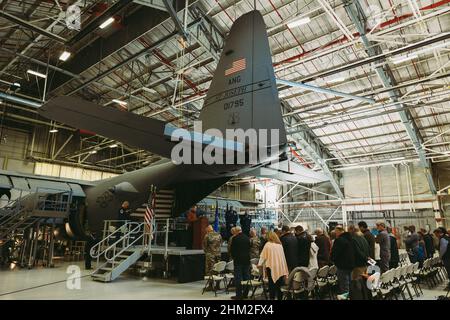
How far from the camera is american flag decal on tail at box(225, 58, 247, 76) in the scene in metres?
6.75

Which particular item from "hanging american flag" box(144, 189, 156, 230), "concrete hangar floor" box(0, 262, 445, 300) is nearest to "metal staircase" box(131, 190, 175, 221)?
"hanging american flag" box(144, 189, 156, 230)

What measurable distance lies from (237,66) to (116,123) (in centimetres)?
300

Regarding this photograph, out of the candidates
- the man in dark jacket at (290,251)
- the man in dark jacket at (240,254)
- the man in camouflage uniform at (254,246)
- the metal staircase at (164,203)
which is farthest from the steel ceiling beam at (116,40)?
the man in dark jacket at (290,251)

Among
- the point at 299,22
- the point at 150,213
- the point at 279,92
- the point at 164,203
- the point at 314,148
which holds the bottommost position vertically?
the point at 150,213

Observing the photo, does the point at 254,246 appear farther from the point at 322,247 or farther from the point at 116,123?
the point at 116,123

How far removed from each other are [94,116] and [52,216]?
6.96 m

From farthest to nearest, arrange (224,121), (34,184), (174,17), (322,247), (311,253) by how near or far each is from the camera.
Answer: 1. (34,184)
2. (174,17)
3. (322,247)
4. (311,253)
5. (224,121)

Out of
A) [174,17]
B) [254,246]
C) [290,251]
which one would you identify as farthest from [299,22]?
[290,251]

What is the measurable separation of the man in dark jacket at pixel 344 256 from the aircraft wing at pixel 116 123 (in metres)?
3.49

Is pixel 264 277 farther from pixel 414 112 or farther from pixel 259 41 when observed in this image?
pixel 414 112

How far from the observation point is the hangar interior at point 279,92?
36.7ft

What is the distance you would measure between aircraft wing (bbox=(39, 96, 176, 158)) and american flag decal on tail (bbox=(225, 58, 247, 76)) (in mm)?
2473

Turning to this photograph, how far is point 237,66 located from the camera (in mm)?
6887

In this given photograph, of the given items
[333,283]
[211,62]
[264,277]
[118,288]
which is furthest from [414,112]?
[118,288]
